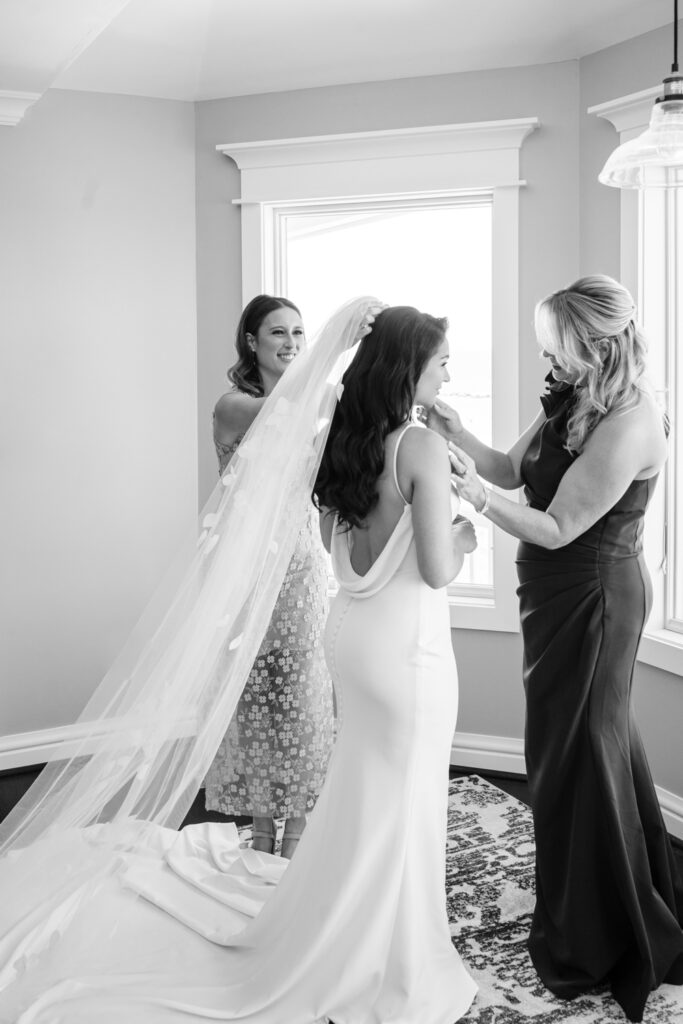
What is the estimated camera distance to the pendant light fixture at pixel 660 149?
2301 mm

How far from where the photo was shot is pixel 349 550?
7.86 ft

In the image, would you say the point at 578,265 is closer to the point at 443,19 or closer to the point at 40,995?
the point at 443,19

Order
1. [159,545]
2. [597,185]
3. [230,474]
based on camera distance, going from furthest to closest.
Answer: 1. [159,545]
2. [597,185]
3. [230,474]

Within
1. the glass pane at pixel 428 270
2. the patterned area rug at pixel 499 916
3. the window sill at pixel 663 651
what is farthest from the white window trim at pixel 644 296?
the patterned area rug at pixel 499 916

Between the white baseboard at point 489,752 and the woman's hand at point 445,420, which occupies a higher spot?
the woman's hand at point 445,420

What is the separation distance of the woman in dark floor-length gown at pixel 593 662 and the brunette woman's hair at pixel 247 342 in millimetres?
889

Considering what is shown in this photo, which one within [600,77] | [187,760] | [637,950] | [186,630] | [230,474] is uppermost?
[600,77]

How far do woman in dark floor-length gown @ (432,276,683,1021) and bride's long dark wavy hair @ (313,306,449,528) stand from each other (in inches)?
11.1

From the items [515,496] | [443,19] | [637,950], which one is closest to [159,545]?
[515,496]

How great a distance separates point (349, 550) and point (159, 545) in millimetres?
2302

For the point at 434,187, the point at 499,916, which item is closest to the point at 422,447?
the point at 499,916

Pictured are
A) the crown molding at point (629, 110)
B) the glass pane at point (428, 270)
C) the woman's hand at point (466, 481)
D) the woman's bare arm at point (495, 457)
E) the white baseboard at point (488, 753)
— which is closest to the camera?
the woman's hand at point (466, 481)

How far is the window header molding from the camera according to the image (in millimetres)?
3979

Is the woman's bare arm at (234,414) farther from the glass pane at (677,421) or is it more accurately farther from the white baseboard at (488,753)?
the white baseboard at (488,753)
